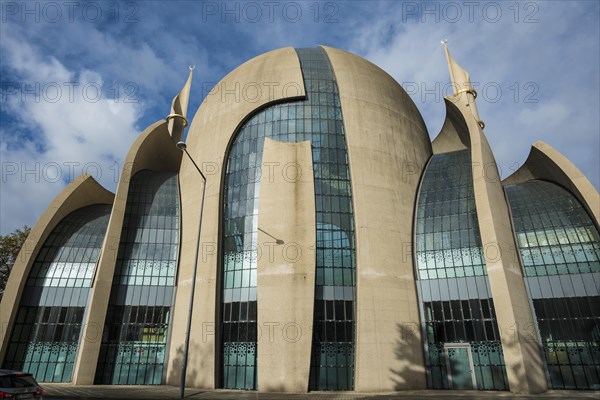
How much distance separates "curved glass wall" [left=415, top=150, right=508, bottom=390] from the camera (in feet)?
73.9

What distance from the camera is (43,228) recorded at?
27891 mm

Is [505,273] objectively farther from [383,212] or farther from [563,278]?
[383,212]

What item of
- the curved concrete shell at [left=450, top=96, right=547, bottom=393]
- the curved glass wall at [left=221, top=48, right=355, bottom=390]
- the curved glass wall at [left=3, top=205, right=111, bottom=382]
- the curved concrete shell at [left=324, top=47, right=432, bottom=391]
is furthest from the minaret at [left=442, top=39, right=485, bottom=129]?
the curved glass wall at [left=3, top=205, right=111, bottom=382]

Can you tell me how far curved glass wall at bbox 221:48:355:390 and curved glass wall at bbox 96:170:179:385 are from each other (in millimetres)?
5439

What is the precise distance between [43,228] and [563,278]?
119 ft

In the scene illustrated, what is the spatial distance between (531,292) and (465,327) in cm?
486

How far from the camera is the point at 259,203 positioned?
25391 millimetres

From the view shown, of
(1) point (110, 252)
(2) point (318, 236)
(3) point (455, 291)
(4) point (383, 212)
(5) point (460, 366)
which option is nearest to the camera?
(5) point (460, 366)

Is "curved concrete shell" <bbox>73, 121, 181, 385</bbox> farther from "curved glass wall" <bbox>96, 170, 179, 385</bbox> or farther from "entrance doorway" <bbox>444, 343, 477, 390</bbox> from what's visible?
"entrance doorway" <bbox>444, 343, 477, 390</bbox>

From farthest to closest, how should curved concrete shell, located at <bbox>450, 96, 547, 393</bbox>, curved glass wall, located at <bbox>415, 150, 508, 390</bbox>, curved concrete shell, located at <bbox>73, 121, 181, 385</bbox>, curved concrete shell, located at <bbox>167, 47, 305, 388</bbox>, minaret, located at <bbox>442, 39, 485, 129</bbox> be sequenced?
minaret, located at <bbox>442, 39, 485, 129</bbox>
curved concrete shell, located at <bbox>73, 121, 181, 385</bbox>
curved concrete shell, located at <bbox>167, 47, 305, 388</bbox>
curved glass wall, located at <bbox>415, 150, 508, 390</bbox>
curved concrete shell, located at <bbox>450, 96, 547, 393</bbox>

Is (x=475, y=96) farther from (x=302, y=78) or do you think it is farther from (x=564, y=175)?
(x=302, y=78)

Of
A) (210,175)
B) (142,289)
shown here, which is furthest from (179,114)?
(142,289)

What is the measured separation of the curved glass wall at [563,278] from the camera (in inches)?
853

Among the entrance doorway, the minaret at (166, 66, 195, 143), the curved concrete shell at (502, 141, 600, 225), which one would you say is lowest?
the entrance doorway
